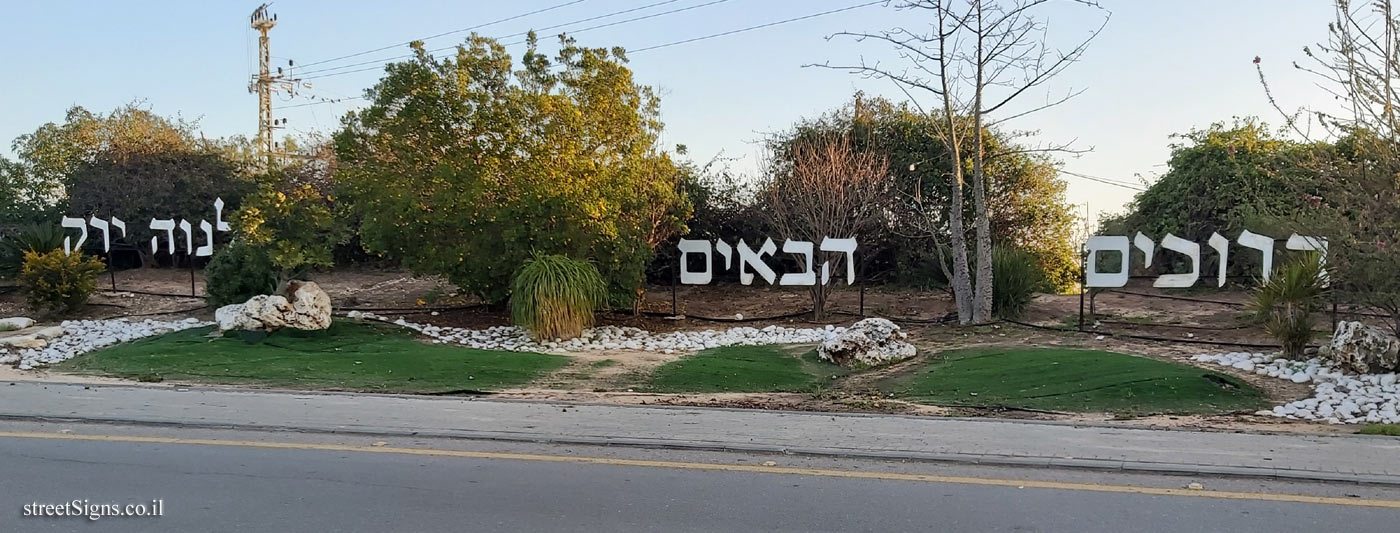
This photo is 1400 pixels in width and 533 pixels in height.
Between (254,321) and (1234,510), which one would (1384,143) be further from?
(254,321)

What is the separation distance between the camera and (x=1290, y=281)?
10883 mm

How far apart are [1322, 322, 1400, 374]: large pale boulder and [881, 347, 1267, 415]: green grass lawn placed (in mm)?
1515

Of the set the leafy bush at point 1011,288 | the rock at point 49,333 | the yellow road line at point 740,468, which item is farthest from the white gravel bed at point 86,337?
the leafy bush at point 1011,288

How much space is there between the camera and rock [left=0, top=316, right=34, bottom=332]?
16562 millimetres

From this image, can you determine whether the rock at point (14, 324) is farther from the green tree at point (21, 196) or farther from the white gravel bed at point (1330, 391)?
the white gravel bed at point (1330, 391)

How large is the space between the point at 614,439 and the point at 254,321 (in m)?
9.66

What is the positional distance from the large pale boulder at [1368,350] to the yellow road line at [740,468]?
215 inches

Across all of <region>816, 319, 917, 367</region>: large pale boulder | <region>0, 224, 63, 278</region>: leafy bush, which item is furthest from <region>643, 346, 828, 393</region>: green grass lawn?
<region>0, 224, 63, 278</region>: leafy bush

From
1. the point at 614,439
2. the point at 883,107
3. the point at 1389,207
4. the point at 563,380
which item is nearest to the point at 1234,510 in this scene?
the point at 614,439

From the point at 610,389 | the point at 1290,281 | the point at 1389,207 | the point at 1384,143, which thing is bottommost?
the point at 610,389

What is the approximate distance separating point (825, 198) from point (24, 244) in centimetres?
1983

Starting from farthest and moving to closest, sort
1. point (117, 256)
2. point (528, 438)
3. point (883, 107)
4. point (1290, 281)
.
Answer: point (117, 256), point (883, 107), point (1290, 281), point (528, 438)

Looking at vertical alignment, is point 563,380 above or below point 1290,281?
below

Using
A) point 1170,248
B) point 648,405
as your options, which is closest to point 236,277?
point 648,405
